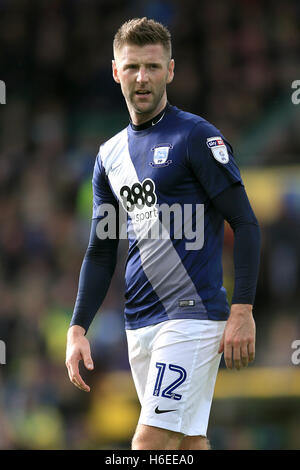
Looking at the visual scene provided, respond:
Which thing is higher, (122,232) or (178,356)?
(122,232)

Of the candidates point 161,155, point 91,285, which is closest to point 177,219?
point 161,155

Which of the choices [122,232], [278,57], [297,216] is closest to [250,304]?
[122,232]

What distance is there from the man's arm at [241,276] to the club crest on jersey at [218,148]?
0.44 feet

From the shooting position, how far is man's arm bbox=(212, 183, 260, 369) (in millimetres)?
3543

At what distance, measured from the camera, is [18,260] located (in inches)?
391

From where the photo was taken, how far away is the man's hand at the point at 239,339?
3.54 metres

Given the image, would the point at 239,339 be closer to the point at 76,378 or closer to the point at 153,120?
the point at 76,378

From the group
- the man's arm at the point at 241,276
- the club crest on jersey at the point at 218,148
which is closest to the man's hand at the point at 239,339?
the man's arm at the point at 241,276

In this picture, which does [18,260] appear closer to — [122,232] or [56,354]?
→ [56,354]

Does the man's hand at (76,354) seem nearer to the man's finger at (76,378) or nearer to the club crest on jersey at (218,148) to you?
the man's finger at (76,378)

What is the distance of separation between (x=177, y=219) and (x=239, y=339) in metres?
0.63

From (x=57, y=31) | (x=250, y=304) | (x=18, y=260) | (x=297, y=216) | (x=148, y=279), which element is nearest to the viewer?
(x=250, y=304)

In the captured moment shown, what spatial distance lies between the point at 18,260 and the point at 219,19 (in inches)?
167
